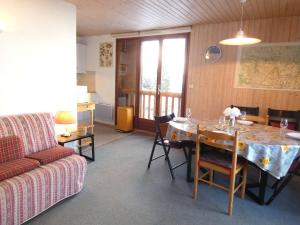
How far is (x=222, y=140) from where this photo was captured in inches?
91.6

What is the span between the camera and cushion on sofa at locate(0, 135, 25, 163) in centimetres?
221

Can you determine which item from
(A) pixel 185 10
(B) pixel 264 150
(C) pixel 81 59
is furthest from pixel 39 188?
(C) pixel 81 59

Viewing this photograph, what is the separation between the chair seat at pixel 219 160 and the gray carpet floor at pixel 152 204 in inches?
17.9

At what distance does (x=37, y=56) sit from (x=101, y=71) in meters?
2.99

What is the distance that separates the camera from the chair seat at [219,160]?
91.6 inches

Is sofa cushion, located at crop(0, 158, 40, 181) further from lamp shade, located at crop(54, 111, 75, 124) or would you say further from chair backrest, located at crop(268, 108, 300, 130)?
chair backrest, located at crop(268, 108, 300, 130)

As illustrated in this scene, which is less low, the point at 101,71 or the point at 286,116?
the point at 101,71

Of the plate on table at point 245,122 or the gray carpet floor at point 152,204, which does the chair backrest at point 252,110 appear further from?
the gray carpet floor at point 152,204

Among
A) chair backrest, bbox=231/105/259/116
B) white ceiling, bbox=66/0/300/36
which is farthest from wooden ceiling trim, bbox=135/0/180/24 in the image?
chair backrest, bbox=231/105/259/116

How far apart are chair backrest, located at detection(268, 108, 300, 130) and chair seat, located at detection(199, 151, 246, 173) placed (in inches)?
60.6

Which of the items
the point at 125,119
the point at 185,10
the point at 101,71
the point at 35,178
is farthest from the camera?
the point at 101,71

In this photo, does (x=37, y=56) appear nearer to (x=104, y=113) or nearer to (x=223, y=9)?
(x=223, y=9)

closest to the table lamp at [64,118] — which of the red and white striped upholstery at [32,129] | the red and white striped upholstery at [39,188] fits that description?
the red and white striped upholstery at [32,129]

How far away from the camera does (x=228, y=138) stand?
2.17 metres
